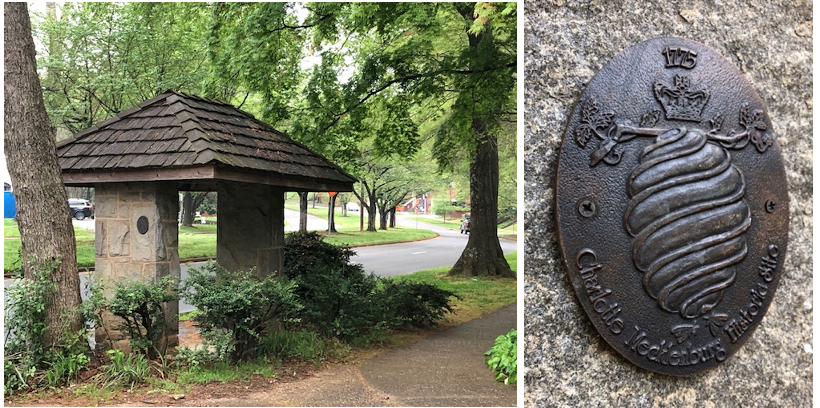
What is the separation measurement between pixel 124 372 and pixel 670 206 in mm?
4395

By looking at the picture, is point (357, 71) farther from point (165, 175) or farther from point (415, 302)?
point (165, 175)

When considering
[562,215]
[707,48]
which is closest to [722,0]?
[707,48]

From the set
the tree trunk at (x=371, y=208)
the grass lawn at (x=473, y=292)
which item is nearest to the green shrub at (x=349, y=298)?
the grass lawn at (x=473, y=292)

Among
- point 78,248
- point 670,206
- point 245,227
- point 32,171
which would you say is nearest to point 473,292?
point 245,227

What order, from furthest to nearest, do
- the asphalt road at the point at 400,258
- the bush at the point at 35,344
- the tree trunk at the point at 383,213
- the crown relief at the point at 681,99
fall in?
the tree trunk at the point at 383,213 → the asphalt road at the point at 400,258 → the bush at the point at 35,344 → the crown relief at the point at 681,99

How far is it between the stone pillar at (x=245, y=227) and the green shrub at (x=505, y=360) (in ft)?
8.62

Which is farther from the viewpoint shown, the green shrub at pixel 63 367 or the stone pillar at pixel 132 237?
the stone pillar at pixel 132 237

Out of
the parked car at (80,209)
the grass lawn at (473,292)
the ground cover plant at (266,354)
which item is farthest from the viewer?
the parked car at (80,209)

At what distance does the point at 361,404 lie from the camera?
4.78m

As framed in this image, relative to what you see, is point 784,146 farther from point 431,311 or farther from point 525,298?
point 431,311

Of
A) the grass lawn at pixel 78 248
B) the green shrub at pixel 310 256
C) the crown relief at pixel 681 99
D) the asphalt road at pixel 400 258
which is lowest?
the asphalt road at pixel 400 258

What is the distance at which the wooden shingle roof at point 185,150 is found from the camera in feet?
17.6

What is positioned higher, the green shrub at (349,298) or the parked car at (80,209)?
the parked car at (80,209)

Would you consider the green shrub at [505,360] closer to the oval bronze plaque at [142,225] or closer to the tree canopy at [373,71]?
the tree canopy at [373,71]
